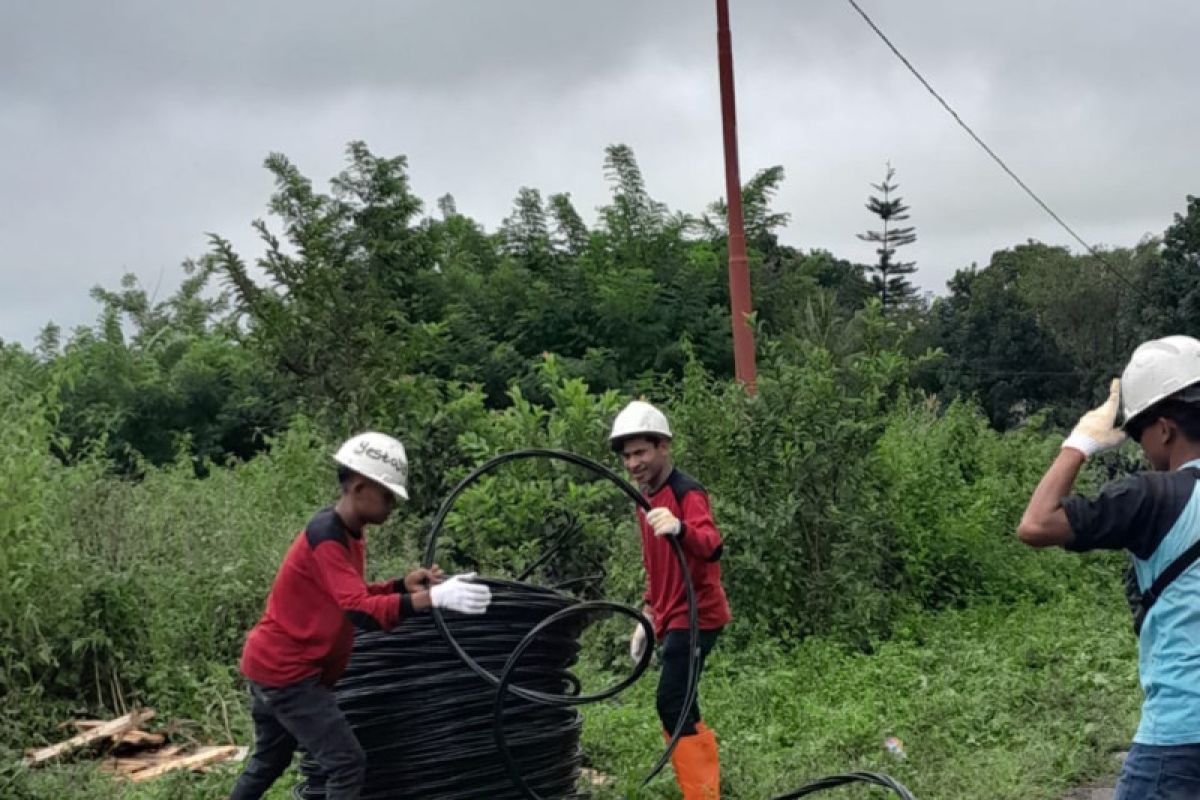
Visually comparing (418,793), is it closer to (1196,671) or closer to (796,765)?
(796,765)

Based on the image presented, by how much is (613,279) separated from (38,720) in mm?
13202

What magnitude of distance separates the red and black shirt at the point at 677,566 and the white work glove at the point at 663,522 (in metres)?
0.20

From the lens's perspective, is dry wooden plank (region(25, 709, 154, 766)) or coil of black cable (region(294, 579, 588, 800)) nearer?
coil of black cable (region(294, 579, 588, 800))

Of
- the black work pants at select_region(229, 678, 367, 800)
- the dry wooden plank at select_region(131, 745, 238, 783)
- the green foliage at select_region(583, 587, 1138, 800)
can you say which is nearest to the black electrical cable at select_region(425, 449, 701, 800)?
the black work pants at select_region(229, 678, 367, 800)

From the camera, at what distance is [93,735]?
25.8ft

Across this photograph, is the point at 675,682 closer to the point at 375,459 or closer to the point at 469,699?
the point at 469,699

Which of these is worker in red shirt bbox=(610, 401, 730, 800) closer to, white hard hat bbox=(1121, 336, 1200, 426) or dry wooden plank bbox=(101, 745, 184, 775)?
white hard hat bbox=(1121, 336, 1200, 426)

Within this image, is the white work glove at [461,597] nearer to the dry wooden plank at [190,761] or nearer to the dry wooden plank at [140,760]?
the dry wooden plank at [190,761]

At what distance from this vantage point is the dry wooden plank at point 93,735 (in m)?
7.51

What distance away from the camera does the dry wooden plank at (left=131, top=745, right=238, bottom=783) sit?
7.30 m

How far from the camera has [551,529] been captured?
11.0m

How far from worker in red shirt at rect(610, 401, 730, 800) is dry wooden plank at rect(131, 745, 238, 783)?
3167 millimetres

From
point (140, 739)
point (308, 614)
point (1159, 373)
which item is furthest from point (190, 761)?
point (1159, 373)

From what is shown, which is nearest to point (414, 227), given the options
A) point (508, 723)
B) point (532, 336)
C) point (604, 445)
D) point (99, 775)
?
point (532, 336)
